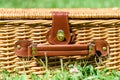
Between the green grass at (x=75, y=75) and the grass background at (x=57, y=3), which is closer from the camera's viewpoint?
the green grass at (x=75, y=75)

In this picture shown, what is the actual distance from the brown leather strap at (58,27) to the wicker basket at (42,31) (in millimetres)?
22

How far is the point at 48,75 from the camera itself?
7.84ft

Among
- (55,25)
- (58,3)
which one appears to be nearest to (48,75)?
(55,25)

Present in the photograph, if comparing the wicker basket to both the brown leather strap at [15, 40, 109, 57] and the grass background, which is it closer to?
the brown leather strap at [15, 40, 109, 57]

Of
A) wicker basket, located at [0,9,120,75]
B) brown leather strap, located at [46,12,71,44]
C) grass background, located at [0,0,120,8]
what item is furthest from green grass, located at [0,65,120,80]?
grass background, located at [0,0,120,8]

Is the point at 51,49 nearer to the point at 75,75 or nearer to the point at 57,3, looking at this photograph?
the point at 75,75

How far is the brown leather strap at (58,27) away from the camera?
2.34m

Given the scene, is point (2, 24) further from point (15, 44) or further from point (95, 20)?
point (95, 20)

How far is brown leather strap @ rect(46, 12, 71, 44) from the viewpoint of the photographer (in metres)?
2.34

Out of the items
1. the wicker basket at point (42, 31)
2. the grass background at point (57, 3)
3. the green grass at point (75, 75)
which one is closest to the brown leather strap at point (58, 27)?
the wicker basket at point (42, 31)

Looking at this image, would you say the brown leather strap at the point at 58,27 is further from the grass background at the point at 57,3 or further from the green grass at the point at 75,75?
the grass background at the point at 57,3

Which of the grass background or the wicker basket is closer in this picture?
the wicker basket

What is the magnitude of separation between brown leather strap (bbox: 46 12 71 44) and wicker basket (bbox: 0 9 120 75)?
0.07 feet

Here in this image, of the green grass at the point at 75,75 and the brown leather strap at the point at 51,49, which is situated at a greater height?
the brown leather strap at the point at 51,49
